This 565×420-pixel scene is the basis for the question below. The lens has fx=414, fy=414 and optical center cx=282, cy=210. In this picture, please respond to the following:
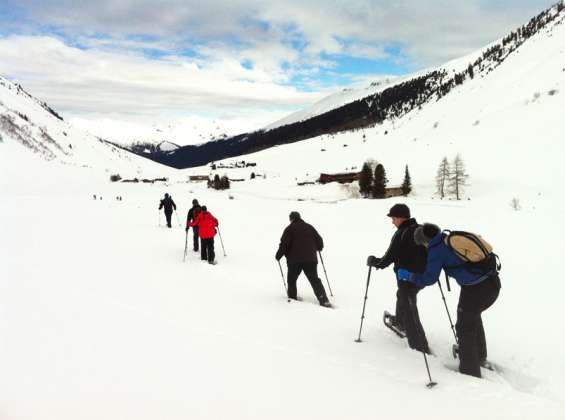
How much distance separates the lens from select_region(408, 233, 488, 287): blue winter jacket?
19.0 feet

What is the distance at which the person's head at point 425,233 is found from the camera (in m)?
6.01

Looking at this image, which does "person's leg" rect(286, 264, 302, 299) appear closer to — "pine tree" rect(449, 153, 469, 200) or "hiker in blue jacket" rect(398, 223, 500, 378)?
"hiker in blue jacket" rect(398, 223, 500, 378)

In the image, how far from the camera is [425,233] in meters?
6.07

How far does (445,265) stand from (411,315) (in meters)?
1.22

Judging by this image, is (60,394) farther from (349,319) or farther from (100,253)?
(100,253)

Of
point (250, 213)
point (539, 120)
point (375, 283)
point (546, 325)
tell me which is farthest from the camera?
point (539, 120)

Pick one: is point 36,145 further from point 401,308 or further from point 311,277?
point 401,308

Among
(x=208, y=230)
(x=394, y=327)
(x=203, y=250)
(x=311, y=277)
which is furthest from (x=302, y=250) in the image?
(x=203, y=250)

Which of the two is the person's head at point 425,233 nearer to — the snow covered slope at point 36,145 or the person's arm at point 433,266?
the person's arm at point 433,266

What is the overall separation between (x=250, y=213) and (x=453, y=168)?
129ft

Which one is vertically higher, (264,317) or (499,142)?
(499,142)

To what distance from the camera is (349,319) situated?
8438mm

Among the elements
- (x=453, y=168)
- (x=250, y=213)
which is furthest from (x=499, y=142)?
(x=250, y=213)

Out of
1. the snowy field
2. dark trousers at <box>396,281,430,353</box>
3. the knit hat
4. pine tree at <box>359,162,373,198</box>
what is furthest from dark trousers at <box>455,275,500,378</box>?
pine tree at <box>359,162,373,198</box>
